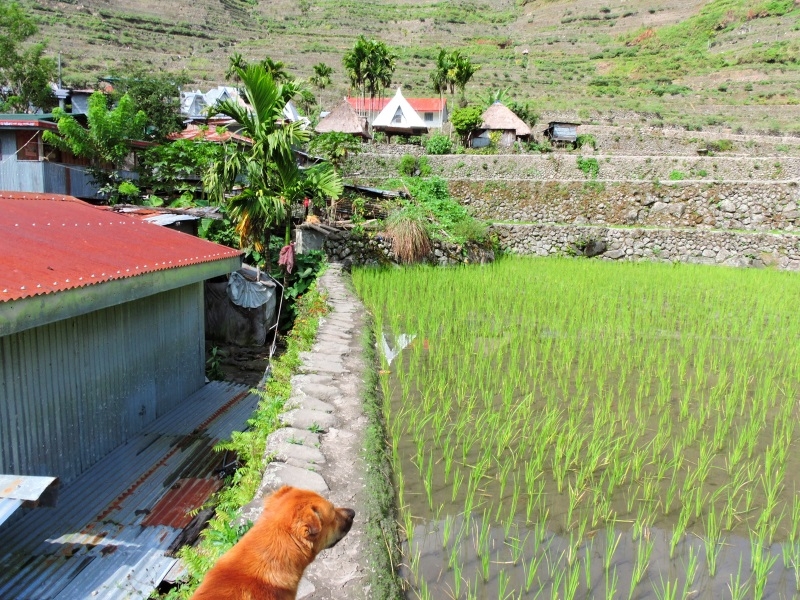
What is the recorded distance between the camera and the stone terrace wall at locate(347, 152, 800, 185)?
58.9ft

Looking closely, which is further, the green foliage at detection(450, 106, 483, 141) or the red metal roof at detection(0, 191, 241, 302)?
the green foliage at detection(450, 106, 483, 141)

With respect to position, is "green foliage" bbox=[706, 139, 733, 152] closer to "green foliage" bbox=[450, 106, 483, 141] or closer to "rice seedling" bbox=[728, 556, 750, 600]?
"green foliage" bbox=[450, 106, 483, 141]

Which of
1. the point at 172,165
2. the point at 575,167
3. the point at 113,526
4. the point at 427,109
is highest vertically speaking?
the point at 427,109

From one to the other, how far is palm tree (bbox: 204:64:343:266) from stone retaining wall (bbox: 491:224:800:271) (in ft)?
25.5

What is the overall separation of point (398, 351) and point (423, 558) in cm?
340

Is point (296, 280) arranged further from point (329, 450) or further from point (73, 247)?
point (329, 450)

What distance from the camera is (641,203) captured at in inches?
651

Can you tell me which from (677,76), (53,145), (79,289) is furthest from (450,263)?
(677,76)

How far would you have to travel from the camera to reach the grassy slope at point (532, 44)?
119 ft

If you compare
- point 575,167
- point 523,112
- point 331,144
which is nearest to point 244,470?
point 331,144

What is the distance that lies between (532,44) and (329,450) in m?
61.2

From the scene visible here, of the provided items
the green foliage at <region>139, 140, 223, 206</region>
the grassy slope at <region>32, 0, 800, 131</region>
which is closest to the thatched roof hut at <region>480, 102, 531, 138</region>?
the grassy slope at <region>32, 0, 800, 131</region>

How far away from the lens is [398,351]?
5.95m

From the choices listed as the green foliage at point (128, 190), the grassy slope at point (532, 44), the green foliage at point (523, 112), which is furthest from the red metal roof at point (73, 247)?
the grassy slope at point (532, 44)
